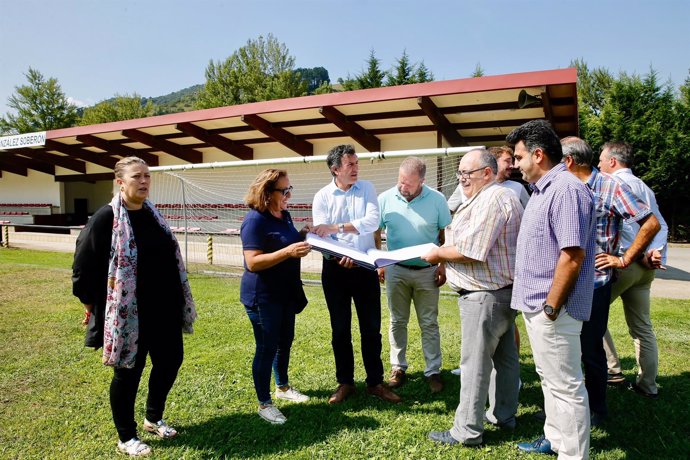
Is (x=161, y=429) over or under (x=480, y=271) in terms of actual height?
under

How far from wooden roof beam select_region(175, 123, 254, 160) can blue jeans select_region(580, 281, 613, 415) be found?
40.3ft

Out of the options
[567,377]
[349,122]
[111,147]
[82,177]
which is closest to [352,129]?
[349,122]

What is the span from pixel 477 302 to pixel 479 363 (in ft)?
1.19

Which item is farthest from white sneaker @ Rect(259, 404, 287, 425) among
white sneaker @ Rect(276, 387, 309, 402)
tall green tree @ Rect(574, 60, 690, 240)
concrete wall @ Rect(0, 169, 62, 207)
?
concrete wall @ Rect(0, 169, 62, 207)

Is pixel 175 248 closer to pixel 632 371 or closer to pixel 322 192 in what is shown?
pixel 322 192

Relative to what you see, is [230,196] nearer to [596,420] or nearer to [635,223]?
[635,223]

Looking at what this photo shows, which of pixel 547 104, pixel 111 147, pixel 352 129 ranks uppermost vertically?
pixel 111 147

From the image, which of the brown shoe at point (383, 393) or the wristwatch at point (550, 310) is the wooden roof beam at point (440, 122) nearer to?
the brown shoe at point (383, 393)

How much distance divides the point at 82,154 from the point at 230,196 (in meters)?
7.81

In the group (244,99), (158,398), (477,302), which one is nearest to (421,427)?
(477,302)

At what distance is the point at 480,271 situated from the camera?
2.66 m

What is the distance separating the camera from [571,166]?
2.95 meters

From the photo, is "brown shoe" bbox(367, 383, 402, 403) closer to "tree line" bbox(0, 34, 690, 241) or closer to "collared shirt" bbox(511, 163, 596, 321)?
"collared shirt" bbox(511, 163, 596, 321)

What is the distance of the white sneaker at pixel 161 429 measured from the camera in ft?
9.66
